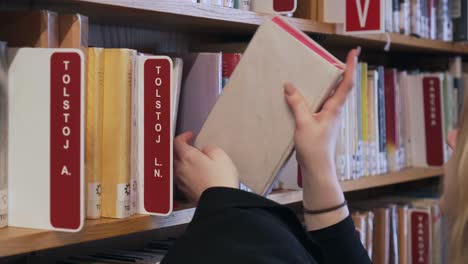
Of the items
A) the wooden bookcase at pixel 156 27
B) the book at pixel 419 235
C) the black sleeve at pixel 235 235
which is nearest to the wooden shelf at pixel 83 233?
the wooden bookcase at pixel 156 27

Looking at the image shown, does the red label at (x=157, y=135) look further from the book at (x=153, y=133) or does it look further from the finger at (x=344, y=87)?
the finger at (x=344, y=87)

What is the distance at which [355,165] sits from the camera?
1.77 metres

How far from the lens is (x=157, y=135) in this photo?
113 centimetres

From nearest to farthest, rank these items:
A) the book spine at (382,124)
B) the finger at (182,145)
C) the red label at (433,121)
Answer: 1. the finger at (182,145)
2. the book spine at (382,124)
3. the red label at (433,121)

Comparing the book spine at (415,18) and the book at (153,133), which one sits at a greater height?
the book spine at (415,18)

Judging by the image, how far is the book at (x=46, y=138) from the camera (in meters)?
0.98

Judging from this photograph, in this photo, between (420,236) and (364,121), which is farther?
(420,236)

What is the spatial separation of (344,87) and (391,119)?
87cm

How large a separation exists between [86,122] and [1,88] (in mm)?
136

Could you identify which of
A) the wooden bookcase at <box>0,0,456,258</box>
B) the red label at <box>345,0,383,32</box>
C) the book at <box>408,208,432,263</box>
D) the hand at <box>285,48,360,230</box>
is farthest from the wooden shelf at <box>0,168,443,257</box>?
the book at <box>408,208,432,263</box>

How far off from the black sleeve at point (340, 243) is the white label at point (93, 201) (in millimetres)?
415

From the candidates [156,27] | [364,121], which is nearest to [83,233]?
[156,27]

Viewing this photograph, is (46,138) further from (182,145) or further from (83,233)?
(182,145)

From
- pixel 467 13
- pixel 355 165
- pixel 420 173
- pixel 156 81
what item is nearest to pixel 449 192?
pixel 156 81
